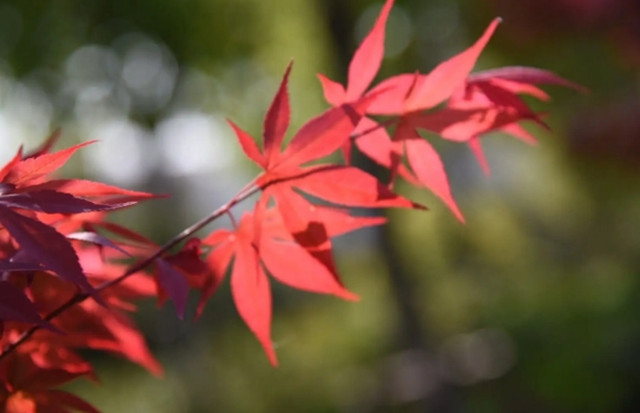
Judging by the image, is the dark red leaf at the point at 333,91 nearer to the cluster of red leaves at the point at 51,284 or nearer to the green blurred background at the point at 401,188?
the cluster of red leaves at the point at 51,284

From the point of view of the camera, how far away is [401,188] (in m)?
4.46

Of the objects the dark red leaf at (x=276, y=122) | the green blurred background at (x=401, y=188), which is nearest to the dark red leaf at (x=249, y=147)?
the dark red leaf at (x=276, y=122)

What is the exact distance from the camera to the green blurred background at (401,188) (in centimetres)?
303

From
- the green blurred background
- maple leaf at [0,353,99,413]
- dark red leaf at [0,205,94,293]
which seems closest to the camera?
dark red leaf at [0,205,94,293]

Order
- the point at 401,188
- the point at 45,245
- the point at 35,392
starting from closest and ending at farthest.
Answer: the point at 45,245, the point at 35,392, the point at 401,188

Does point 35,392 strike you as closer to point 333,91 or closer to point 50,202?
point 50,202

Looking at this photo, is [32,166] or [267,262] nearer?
[32,166]

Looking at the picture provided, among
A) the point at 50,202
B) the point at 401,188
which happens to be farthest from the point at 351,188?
the point at 401,188

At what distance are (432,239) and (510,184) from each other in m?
1.12

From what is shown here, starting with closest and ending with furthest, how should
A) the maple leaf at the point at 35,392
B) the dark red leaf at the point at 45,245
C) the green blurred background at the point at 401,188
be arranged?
the dark red leaf at the point at 45,245 < the maple leaf at the point at 35,392 < the green blurred background at the point at 401,188

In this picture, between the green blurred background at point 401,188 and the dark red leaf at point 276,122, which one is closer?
the dark red leaf at point 276,122

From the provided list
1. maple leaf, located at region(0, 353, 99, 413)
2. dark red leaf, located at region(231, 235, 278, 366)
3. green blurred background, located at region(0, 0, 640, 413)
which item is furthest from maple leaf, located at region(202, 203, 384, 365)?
green blurred background, located at region(0, 0, 640, 413)

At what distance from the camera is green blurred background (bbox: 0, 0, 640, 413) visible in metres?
3.03

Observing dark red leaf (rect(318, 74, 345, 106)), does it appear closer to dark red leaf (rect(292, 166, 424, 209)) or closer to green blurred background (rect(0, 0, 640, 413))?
dark red leaf (rect(292, 166, 424, 209))
